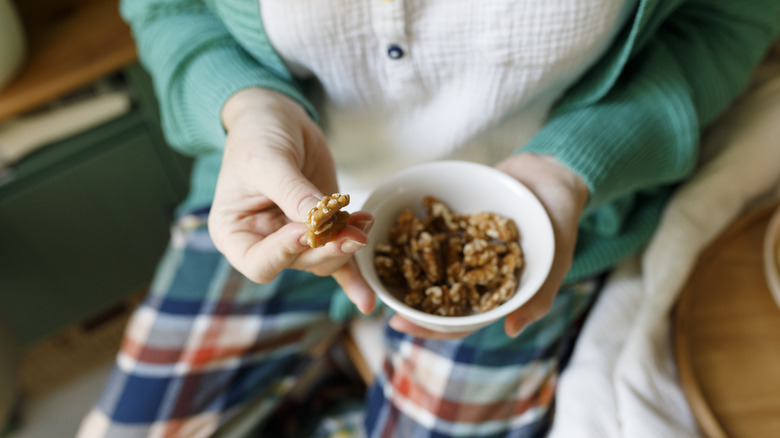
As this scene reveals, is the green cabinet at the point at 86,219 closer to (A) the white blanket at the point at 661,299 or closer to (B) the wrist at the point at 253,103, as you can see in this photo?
(B) the wrist at the point at 253,103

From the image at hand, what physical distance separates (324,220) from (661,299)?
480mm

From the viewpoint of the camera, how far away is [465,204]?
63 centimetres

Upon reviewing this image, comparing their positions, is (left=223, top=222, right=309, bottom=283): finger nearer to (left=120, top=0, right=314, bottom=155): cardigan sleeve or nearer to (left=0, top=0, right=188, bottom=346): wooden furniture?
(left=120, top=0, right=314, bottom=155): cardigan sleeve

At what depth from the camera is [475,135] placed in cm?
70

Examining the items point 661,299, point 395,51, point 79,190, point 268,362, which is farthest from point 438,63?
point 79,190

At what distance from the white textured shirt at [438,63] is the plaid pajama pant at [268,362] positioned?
9.2 inches

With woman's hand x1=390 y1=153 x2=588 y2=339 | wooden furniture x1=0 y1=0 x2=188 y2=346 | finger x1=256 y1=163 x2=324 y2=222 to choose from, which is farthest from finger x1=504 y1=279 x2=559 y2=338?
wooden furniture x1=0 y1=0 x2=188 y2=346

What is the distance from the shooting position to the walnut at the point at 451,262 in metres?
0.57

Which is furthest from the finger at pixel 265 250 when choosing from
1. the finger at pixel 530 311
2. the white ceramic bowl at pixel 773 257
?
the white ceramic bowl at pixel 773 257

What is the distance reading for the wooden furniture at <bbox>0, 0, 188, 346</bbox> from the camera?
961 millimetres

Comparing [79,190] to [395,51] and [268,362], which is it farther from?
[395,51]

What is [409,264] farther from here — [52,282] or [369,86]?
[52,282]

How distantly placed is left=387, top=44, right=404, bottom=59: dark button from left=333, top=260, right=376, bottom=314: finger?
23 cm

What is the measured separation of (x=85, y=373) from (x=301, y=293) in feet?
2.37
